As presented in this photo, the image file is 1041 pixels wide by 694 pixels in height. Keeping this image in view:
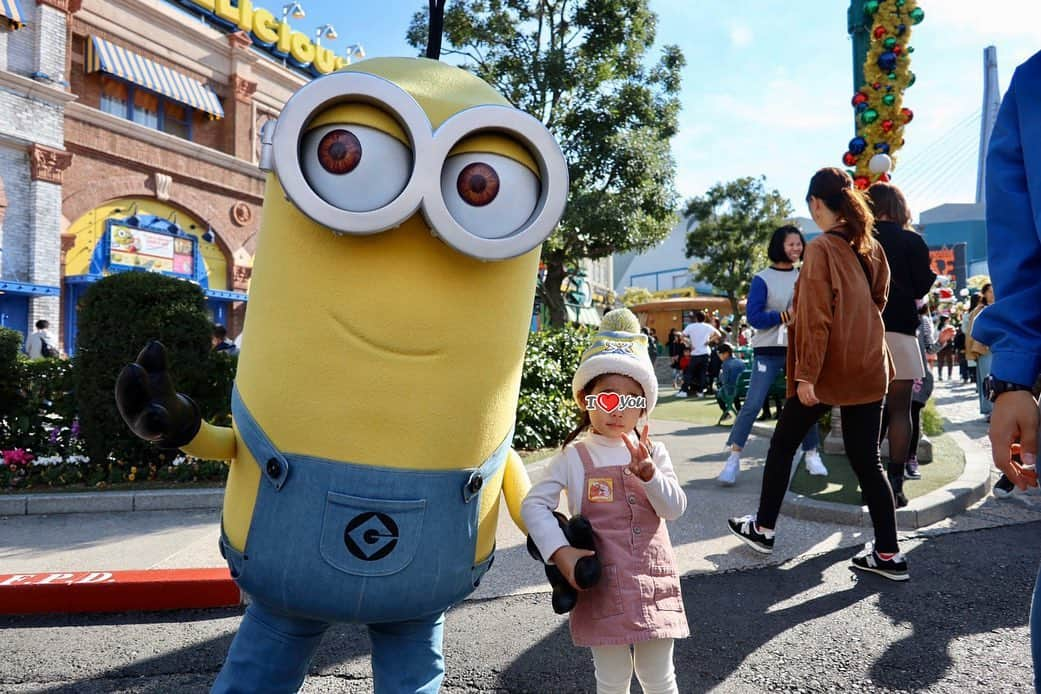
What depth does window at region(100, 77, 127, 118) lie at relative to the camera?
16.5 m

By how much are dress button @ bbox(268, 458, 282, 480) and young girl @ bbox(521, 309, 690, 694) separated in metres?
0.61

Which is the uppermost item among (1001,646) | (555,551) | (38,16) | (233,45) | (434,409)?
(233,45)

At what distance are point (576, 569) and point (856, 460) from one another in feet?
6.97

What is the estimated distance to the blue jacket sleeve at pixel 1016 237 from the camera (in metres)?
1.38

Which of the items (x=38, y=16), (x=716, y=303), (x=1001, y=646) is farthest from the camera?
(x=716, y=303)

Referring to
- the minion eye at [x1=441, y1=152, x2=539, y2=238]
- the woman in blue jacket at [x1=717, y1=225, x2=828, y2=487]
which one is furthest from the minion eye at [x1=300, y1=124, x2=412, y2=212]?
the woman in blue jacket at [x1=717, y1=225, x2=828, y2=487]

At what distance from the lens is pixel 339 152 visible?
1.45m

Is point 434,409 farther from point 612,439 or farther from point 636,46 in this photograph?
point 636,46

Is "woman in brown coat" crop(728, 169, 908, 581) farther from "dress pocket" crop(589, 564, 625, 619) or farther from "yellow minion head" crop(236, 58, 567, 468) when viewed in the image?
"yellow minion head" crop(236, 58, 567, 468)

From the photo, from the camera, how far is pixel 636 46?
12281mm

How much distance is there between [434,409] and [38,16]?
18324mm

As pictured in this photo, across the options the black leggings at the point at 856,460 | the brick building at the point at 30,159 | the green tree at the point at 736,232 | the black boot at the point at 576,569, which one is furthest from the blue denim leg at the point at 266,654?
the green tree at the point at 736,232

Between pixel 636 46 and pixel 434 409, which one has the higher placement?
pixel 636 46

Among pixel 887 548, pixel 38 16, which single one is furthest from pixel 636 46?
pixel 38 16
